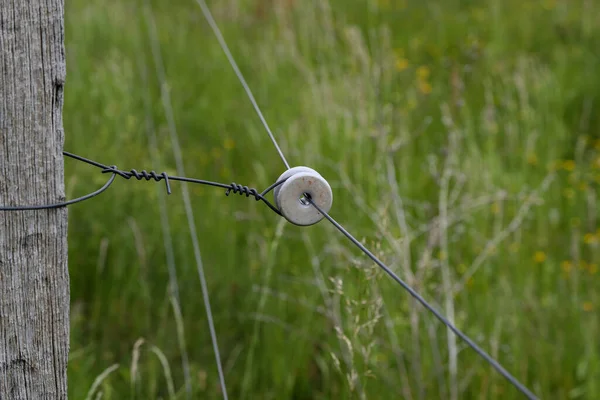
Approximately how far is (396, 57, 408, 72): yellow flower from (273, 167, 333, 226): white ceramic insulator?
11.8 ft

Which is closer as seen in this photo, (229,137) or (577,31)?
(229,137)

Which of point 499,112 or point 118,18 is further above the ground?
point 118,18

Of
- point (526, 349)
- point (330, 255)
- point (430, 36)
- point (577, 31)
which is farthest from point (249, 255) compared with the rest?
point (577, 31)

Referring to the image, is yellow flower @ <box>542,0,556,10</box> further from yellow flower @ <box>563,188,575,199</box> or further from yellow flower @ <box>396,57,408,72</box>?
yellow flower @ <box>563,188,575,199</box>

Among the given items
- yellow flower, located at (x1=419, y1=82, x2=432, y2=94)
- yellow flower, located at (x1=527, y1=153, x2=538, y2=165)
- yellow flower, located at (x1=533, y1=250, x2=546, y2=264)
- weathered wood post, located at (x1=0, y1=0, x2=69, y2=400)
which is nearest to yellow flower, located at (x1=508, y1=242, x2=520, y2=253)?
yellow flower, located at (x1=533, y1=250, x2=546, y2=264)

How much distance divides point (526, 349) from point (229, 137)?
6.17 feet

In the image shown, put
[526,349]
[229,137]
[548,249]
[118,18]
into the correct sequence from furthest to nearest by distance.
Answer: [118,18]
[229,137]
[548,249]
[526,349]

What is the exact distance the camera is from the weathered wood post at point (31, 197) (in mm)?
982

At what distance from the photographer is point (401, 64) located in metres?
4.72

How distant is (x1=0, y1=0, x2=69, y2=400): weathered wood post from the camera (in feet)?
3.22

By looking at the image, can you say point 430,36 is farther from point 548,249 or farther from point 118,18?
point 548,249

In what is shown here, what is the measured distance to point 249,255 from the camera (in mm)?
2678

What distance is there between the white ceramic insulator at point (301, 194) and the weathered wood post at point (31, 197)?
32 cm

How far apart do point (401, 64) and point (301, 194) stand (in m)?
3.79
